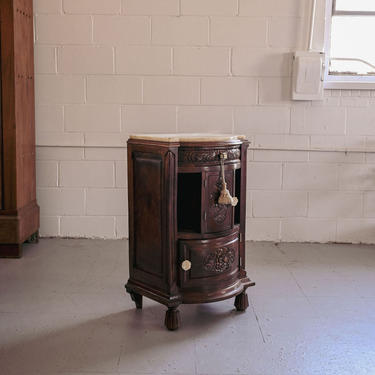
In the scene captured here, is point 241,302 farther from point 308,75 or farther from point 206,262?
point 308,75

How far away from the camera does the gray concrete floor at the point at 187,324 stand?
222 cm

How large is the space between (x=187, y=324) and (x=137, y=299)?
1.00 feet

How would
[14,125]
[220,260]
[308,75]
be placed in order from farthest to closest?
[308,75], [14,125], [220,260]

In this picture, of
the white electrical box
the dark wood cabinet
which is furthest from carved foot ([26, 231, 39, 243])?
the white electrical box

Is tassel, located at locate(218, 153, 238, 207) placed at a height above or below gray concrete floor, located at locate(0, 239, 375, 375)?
above

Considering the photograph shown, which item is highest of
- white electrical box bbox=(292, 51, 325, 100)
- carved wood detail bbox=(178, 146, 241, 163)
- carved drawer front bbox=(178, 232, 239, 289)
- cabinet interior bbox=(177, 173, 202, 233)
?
white electrical box bbox=(292, 51, 325, 100)

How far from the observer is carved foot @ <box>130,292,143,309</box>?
9.08 feet

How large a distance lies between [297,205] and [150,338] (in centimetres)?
199

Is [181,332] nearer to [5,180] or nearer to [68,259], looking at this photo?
[68,259]

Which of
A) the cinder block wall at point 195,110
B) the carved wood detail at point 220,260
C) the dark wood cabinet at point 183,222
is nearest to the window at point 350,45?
the cinder block wall at point 195,110

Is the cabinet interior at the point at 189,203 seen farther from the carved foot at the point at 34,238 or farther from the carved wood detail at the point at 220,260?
the carved foot at the point at 34,238

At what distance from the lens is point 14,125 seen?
3572 millimetres

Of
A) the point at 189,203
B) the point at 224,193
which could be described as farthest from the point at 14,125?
the point at 224,193

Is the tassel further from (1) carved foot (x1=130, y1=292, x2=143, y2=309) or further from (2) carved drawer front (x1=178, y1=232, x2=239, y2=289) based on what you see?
(1) carved foot (x1=130, y1=292, x2=143, y2=309)
